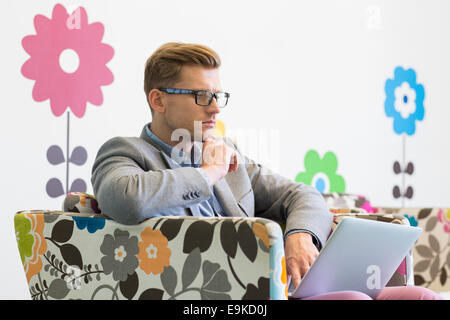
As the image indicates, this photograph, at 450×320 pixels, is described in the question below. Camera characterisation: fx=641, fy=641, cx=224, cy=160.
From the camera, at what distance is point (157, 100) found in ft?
6.95

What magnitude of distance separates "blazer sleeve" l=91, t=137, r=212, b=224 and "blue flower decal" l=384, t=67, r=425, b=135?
10.6 ft

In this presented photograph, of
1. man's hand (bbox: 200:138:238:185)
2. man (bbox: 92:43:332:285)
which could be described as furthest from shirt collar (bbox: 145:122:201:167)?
man's hand (bbox: 200:138:238:185)

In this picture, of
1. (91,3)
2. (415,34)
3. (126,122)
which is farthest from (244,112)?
(415,34)

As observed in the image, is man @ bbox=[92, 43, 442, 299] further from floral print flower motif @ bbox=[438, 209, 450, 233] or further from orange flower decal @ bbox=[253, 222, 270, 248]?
floral print flower motif @ bbox=[438, 209, 450, 233]

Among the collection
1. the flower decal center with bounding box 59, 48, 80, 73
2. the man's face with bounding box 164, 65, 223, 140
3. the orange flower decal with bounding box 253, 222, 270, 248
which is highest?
the flower decal center with bounding box 59, 48, 80, 73

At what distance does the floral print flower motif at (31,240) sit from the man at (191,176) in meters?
0.19

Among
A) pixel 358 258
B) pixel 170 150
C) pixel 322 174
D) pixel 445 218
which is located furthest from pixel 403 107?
pixel 358 258

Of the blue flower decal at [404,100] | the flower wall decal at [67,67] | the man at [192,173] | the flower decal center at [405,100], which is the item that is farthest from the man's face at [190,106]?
the flower decal center at [405,100]

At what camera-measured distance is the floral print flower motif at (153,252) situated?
1652 mm

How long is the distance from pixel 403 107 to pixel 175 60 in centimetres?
320

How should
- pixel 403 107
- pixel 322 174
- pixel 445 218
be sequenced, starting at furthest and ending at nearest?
pixel 403 107
pixel 322 174
pixel 445 218

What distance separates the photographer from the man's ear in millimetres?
2104

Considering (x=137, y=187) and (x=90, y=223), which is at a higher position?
(x=137, y=187)

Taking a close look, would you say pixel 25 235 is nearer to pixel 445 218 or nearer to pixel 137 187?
pixel 137 187
